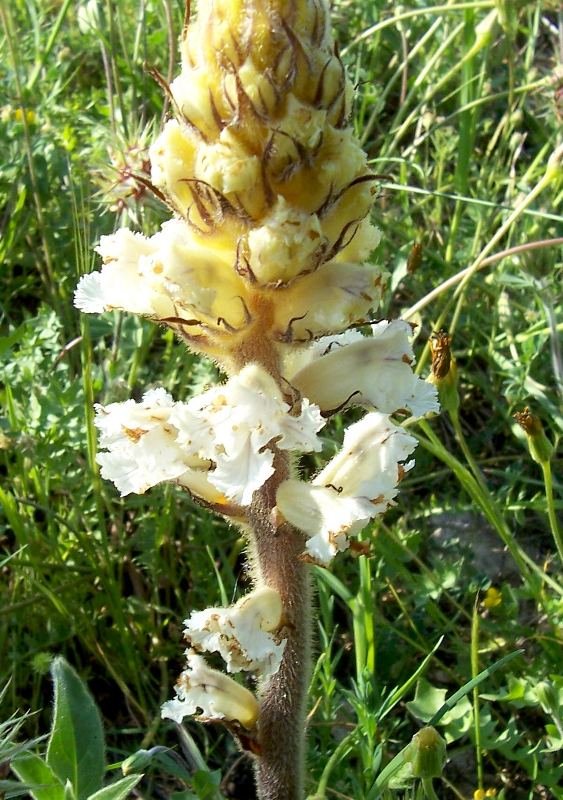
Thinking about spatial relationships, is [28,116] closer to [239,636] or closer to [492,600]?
[492,600]

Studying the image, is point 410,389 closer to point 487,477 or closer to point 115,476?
→ point 115,476

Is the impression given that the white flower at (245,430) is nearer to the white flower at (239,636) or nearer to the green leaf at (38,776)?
the white flower at (239,636)

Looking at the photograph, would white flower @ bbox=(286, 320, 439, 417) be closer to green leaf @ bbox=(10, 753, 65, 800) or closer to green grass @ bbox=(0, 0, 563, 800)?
green grass @ bbox=(0, 0, 563, 800)

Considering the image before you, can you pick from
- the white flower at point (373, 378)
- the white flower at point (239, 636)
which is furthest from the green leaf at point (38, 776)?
the white flower at point (373, 378)

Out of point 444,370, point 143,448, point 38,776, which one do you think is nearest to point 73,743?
point 38,776

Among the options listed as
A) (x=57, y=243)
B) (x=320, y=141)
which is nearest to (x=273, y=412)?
(x=320, y=141)

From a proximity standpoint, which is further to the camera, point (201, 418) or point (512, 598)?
point (512, 598)
